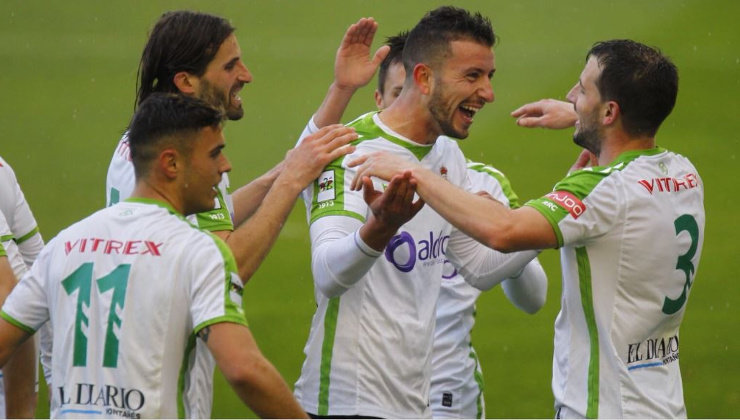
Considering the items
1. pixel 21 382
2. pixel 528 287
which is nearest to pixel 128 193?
pixel 21 382

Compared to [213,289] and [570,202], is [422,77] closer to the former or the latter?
[570,202]

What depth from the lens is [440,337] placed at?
5.20 m

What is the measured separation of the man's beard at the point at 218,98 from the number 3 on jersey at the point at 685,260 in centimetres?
162

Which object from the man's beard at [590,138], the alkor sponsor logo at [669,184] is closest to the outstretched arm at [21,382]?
the man's beard at [590,138]

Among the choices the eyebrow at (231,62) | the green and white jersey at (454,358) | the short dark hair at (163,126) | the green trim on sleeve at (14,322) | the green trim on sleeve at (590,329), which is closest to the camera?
the green trim on sleeve at (14,322)

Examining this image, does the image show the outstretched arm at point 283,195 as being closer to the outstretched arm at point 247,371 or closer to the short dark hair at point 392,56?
the outstretched arm at point 247,371

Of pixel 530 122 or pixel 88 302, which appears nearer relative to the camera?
pixel 88 302

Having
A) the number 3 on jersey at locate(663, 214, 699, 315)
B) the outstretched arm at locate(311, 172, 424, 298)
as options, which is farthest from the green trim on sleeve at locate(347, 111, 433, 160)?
the number 3 on jersey at locate(663, 214, 699, 315)

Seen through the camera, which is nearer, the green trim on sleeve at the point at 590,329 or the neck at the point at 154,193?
the neck at the point at 154,193

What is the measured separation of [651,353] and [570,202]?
612 mm

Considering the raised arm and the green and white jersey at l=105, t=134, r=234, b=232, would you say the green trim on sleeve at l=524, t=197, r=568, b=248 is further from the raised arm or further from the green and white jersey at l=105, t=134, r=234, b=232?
the green and white jersey at l=105, t=134, r=234, b=232

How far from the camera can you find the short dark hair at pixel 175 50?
13.4 ft

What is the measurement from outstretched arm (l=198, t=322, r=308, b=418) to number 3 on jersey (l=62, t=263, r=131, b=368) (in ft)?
0.78

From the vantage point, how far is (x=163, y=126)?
10.4 ft
